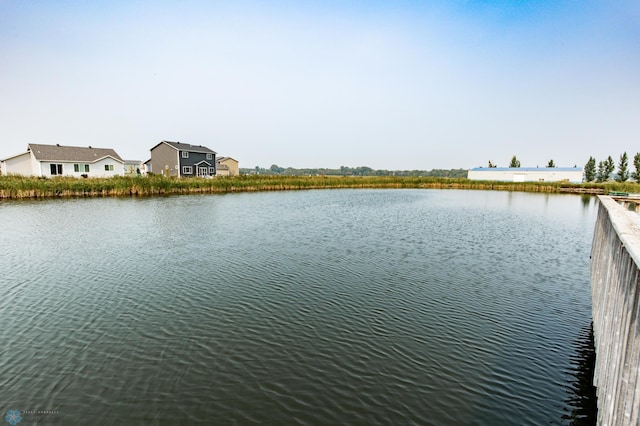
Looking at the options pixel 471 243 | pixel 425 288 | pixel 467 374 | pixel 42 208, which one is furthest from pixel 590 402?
pixel 42 208

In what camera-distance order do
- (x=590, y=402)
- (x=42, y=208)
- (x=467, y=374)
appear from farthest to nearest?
1. (x=42, y=208)
2. (x=467, y=374)
3. (x=590, y=402)

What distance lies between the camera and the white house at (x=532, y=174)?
3489 inches

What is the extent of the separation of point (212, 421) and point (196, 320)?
3995mm

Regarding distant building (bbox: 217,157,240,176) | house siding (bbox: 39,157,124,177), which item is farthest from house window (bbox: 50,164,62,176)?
distant building (bbox: 217,157,240,176)

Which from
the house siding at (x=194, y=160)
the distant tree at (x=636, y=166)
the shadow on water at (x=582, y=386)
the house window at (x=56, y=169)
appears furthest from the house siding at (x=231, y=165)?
the distant tree at (x=636, y=166)

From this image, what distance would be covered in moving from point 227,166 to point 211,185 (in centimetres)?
4651

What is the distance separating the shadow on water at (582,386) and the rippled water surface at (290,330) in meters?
0.08

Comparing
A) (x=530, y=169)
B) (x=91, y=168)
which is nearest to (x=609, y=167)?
(x=530, y=169)

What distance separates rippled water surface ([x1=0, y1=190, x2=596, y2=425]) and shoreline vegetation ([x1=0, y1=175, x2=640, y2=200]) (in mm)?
25551

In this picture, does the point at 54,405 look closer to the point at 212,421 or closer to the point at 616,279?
the point at 212,421

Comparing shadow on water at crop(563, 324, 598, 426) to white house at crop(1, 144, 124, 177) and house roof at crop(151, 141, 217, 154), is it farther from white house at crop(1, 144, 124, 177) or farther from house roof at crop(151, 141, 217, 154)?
house roof at crop(151, 141, 217, 154)

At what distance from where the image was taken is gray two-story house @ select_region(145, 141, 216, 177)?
64188 millimetres

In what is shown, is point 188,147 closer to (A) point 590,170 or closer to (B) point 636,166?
(B) point 636,166

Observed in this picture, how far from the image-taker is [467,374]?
23.3 ft
